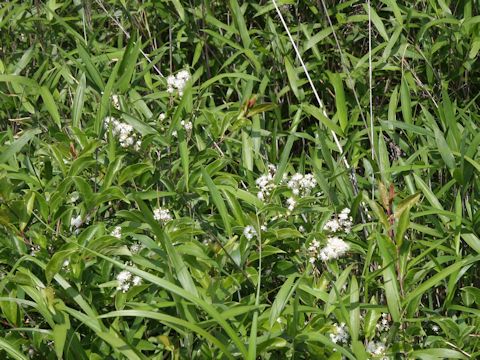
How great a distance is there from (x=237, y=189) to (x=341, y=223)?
307mm

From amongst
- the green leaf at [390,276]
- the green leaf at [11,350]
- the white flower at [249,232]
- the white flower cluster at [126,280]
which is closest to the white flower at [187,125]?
the white flower at [249,232]

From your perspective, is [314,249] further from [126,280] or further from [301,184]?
[126,280]

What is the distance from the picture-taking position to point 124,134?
2490 mm

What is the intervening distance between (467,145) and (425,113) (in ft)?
0.53

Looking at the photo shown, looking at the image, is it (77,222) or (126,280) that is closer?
(126,280)

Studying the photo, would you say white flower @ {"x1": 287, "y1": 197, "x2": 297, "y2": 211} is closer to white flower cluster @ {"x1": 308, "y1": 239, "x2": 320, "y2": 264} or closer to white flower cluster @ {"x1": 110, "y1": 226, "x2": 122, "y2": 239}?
white flower cluster @ {"x1": 308, "y1": 239, "x2": 320, "y2": 264}

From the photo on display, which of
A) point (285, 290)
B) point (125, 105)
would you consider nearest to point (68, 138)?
point (125, 105)

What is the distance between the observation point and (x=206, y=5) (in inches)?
124

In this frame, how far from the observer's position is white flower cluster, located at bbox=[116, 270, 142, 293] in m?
2.06

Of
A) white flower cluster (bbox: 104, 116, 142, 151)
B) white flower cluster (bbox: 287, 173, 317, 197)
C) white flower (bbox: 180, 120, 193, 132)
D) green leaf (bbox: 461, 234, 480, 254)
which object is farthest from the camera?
white flower (bbox: 180, 120, 193, 132)

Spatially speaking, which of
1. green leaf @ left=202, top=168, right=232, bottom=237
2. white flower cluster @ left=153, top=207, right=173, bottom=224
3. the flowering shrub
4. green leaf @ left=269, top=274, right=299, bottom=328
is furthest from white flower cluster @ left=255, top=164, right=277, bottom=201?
green leaf @ left=269, top=274, right=299, bottom=328

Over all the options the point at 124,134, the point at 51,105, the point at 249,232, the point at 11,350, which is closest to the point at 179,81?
the point at 124,134

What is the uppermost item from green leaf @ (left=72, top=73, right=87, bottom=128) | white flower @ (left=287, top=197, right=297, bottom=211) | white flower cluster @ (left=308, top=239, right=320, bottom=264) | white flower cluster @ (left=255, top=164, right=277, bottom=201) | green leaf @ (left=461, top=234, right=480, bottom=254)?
green leaf @ (left=72, top=73, right=87, bottom=128)

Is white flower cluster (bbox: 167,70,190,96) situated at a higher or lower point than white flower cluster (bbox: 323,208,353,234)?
higher
